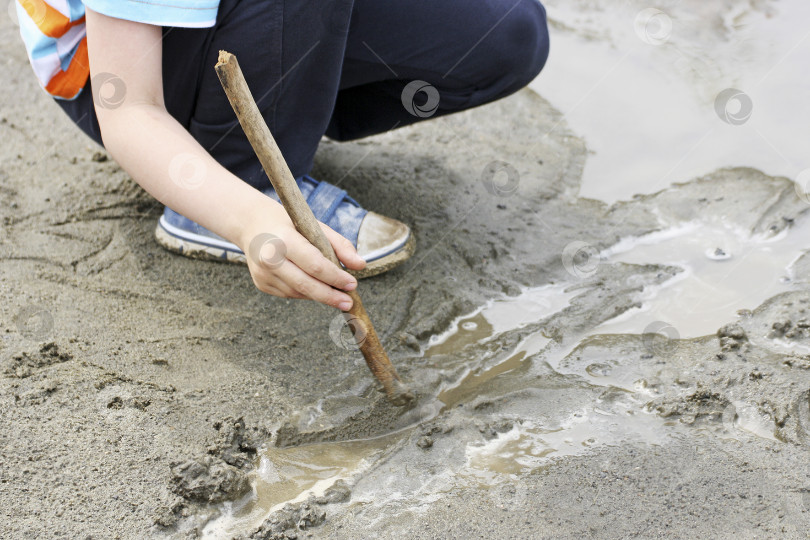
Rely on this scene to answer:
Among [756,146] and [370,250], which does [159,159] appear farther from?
[756,146]

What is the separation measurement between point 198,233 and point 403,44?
2.65ft

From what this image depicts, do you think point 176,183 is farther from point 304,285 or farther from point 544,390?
point 544,390

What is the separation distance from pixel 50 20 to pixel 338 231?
907mm

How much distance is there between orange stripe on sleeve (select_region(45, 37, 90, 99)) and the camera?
6.16 ft

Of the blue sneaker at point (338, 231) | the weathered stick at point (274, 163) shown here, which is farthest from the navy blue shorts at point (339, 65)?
the weathered stick at point (274, 163)

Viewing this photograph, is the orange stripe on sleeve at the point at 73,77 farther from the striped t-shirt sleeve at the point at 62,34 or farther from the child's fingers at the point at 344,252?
the child's fingers at the point at 344,252

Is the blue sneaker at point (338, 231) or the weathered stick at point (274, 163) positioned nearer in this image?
the weathered stick at point (274, 163)

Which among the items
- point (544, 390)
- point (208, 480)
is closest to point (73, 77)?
point (208, 480)

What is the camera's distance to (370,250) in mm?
2107

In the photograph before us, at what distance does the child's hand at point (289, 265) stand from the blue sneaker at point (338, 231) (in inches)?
26.1

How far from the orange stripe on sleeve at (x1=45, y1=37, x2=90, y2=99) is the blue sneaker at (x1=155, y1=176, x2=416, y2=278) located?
0.41 metres

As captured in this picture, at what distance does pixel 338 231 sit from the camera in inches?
84.1

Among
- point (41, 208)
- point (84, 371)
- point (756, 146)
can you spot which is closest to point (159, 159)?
point (84, 371)

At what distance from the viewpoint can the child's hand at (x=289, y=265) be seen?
137cm
